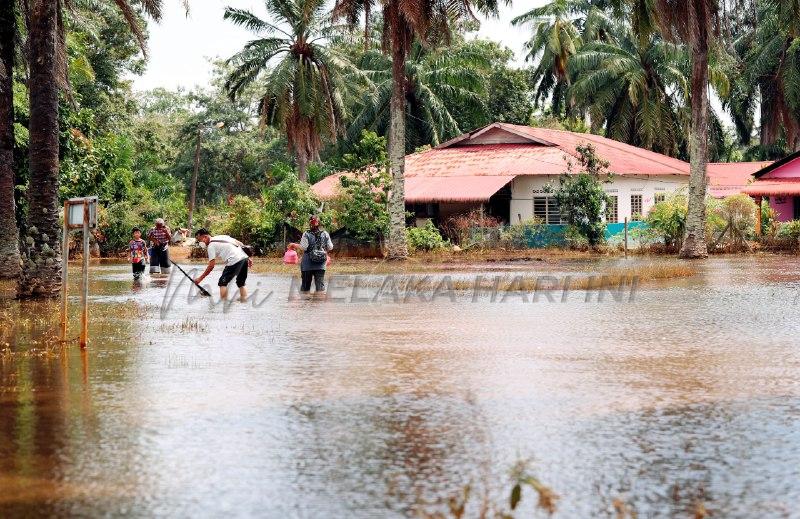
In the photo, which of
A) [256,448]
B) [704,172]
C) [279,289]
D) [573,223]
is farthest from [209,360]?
[573,223]

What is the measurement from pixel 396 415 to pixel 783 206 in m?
43.5

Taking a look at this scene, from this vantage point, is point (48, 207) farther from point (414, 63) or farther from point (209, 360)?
point (414, 63)

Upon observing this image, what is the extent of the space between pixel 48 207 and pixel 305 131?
27.5 metres

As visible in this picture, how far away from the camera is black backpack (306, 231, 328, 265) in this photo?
816 inches

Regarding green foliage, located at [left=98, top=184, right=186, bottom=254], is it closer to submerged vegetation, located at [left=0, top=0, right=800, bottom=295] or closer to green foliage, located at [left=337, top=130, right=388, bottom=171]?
submerged vegetation, located at [left=0, top=0, right=800, bottom=295]

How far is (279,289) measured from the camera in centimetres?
2358

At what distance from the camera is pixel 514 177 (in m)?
43.3

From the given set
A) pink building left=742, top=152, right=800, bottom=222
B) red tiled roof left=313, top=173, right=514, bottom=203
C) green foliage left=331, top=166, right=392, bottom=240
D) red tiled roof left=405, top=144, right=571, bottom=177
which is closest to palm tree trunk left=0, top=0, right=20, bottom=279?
green foliage left=331, top=166, right=392, bottom=240

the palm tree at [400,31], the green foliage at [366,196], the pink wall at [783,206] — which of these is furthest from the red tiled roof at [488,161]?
the pink wall at [783,206]

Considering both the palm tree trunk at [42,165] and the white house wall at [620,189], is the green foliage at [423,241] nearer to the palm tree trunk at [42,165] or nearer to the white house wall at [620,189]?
the white house wall at [620,189]

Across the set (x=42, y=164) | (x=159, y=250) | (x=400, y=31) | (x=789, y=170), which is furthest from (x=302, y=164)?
(x=42, y=164)

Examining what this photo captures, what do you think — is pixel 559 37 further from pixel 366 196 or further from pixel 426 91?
pixel 366 196

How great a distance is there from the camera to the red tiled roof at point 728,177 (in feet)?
176

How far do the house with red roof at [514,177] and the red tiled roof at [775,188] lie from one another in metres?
2.63
